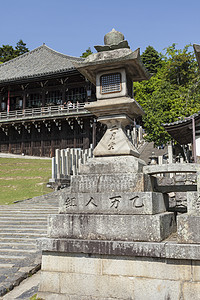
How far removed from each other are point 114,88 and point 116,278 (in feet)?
10.2

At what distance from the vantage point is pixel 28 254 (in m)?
6.35

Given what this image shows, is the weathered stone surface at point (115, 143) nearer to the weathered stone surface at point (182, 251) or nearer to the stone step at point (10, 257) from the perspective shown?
the weathered stone surface at point (182, 251)

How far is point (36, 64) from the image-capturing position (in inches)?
1272

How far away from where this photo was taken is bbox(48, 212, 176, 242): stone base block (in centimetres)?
369

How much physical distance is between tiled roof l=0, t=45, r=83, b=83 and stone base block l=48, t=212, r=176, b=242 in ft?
84.3

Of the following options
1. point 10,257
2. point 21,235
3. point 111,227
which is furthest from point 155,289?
point 21,235

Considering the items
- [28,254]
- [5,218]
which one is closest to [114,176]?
[28,254]

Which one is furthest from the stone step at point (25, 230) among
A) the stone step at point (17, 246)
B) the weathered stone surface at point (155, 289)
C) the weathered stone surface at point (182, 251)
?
the weathered stone surface at point (182, 251)

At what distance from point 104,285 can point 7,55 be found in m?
49.5

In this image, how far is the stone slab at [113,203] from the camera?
12.6ft

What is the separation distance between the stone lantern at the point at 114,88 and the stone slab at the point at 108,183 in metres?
0.52

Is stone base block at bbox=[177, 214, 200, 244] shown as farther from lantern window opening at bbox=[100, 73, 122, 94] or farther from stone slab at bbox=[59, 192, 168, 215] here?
lantern window opening at bbox=[100, 73, 122, 94]

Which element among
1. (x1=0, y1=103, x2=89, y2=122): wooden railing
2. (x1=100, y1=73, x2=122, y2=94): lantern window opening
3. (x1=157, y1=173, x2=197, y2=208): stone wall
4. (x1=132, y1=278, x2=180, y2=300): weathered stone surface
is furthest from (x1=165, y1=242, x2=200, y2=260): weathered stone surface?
(x1=0, y1=103, x2=89, y2=122): wooden railing

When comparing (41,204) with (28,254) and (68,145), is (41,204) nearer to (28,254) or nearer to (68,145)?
(28,254)
